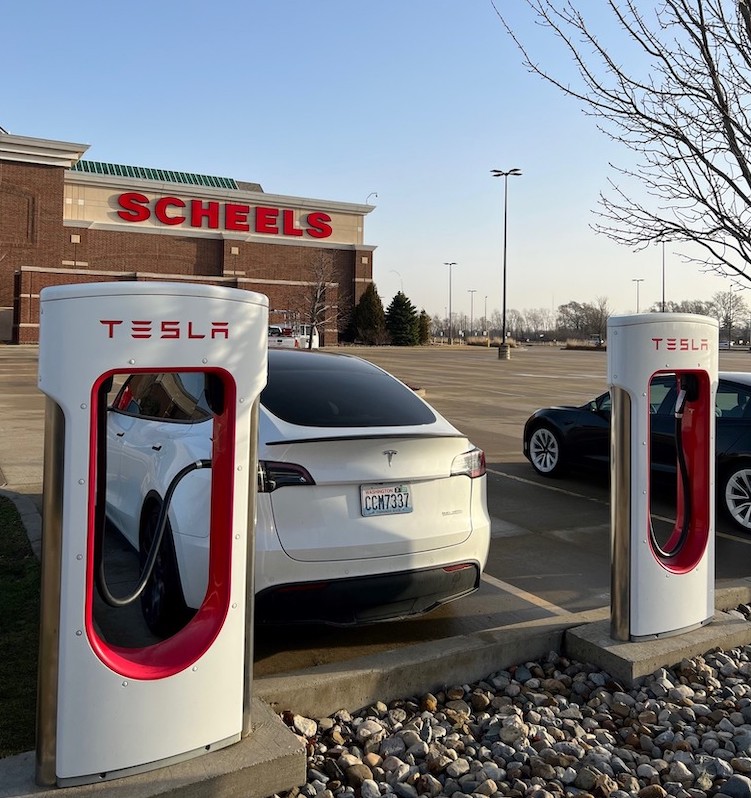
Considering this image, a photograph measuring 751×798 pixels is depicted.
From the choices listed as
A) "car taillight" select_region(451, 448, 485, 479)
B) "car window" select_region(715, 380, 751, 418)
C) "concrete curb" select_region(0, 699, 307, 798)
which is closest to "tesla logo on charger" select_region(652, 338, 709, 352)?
"car taillight" select_region(451, 448, 485, 479)

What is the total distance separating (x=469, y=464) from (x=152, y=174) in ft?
221

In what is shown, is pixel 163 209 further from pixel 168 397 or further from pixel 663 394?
pixel 168 397

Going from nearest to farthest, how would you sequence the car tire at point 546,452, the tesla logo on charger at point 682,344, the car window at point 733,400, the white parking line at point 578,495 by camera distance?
the tesla logo on charger at point 682,344 < the white parking line at point 578,495 < the car window at point 733,400 < the car tire at point 546,452

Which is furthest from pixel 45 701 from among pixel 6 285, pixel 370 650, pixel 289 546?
pixel 6 285

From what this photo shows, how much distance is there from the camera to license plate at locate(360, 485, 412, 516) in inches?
157

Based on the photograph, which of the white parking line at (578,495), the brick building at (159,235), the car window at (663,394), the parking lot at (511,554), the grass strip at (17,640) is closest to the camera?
the grass strip at (17,640)

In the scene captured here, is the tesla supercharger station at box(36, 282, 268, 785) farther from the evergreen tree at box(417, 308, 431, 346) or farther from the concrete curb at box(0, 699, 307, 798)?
the evergreen tree at box(417, 308, 431, 346)

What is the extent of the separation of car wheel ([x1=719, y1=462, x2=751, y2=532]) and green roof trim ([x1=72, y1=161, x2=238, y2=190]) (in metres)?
60.3

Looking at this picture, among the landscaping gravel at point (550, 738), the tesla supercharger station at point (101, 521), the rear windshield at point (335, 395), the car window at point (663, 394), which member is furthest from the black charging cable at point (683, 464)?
the car window at point (663, 394)

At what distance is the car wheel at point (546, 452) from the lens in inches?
372

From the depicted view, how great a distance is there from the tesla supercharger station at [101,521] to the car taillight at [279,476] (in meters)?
0.77

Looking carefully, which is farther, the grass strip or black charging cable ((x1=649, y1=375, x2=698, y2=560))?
black charging cable ((x1=649, y1=375, x2=698, y2=560))

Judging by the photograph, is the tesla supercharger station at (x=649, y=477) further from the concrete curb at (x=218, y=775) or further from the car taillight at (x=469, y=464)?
the concrete curb at (x=218, y=775)

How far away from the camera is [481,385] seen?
2466 cm
